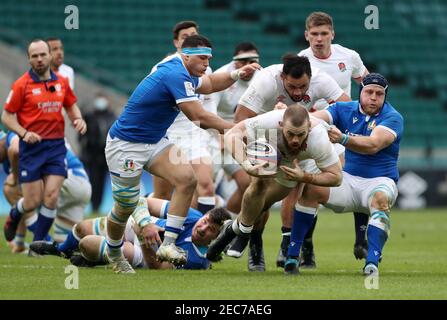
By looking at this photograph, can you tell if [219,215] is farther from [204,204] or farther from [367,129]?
[204,204]

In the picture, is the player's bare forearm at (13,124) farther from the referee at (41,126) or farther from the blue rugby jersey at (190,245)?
the blue rugby jersey at (190,245)

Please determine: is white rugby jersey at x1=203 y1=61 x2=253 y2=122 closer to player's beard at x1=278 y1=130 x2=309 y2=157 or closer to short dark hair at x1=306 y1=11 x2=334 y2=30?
short dark hair at x1=306 y1=11 x2=334 y2=30

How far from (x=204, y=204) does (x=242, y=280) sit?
3.72m

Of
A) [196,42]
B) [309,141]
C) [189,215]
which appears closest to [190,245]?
[189,215]

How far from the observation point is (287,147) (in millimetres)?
8461

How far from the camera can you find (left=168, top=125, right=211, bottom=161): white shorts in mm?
12200

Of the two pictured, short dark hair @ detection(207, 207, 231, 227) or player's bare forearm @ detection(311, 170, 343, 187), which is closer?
player's bare forearm @ detection(311, 170, 343, 187)

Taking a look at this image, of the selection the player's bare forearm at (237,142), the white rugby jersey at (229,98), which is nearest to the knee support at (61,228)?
the white rugby jersey at (229,98)

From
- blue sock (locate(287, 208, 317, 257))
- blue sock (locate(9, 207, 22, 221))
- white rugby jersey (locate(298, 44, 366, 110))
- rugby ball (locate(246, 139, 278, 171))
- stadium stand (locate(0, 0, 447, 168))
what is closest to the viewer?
rugby ball (locate(246, 139, 278, 171))

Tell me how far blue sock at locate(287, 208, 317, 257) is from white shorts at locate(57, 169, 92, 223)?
14.6ft

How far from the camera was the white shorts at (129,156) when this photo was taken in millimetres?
8891

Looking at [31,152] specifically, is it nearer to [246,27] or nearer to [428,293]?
[428,293]

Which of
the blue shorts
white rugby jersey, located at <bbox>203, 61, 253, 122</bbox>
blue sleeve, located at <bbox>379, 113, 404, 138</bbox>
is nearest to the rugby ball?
blue sleeve, located at <bbox>379, 113, 404, 138</bbox>


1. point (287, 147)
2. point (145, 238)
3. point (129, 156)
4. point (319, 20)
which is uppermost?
point (319, 20)
